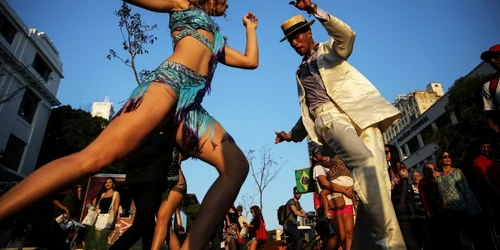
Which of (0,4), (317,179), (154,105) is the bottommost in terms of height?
(154,105)

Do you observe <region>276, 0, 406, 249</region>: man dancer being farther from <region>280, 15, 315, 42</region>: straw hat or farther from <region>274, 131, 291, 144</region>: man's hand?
<region>274, 131, 291, 144</region>: man's hand

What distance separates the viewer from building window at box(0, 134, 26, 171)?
72.0 feet

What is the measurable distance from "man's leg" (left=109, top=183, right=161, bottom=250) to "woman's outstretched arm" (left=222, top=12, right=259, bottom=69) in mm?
1603

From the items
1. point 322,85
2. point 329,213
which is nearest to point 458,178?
point 329,213

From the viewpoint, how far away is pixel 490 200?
4.17 metres

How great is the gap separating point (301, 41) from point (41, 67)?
30375mm

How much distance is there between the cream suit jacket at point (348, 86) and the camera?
2.64 m

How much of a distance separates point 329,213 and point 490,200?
2.30 meters

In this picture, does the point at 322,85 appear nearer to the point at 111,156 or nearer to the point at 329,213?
the point at 111,156

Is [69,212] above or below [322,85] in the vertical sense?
below

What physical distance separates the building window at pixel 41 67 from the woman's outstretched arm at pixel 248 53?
93.6 ft

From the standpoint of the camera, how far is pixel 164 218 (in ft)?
10.2

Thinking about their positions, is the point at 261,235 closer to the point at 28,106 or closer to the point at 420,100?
the point at 28,106

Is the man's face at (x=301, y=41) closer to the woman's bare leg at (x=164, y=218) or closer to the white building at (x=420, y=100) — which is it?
the woman's bare leg at (x=164, y=218)
